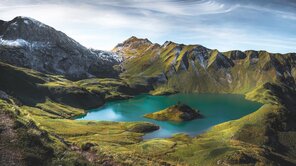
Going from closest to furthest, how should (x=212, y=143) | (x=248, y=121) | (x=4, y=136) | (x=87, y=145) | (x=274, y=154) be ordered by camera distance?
(x=4, y=136)
(x=87, y=145)
(x=274, y=154)
(x=212, y=143)
(x=248, y=121)

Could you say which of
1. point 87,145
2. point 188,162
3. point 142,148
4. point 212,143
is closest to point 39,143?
point 87,145

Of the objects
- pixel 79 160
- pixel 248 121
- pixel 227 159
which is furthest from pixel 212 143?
pixel 79 160

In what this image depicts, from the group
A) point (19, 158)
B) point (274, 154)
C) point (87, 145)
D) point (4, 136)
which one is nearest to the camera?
point (19, 158)

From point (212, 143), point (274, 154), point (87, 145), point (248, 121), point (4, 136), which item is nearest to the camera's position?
point (4, 136)

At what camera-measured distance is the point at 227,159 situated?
127 m

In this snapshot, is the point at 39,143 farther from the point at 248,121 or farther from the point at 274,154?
the point at 248,121

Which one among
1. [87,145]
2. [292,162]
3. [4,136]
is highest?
[4,136]

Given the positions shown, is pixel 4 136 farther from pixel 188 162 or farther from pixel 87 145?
pixel 188 162

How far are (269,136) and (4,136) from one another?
144663 millimetres

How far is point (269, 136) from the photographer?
546ft

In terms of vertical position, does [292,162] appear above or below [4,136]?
below

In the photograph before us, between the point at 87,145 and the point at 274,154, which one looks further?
the point at 274,154

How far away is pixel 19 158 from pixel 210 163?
93.7 metres

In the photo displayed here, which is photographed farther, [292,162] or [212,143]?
[212,143]
